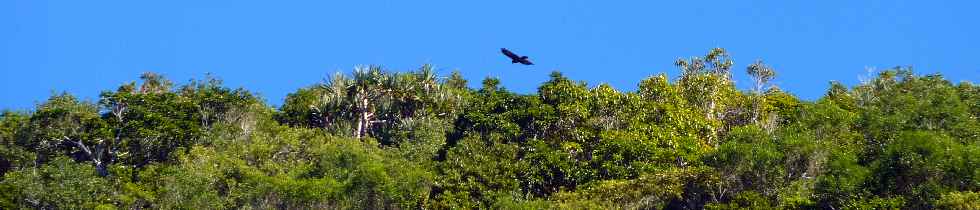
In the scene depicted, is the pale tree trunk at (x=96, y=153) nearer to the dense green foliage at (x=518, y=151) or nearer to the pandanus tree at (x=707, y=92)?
the dense green foliage at (x=518, y=151)

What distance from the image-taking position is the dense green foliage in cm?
4378

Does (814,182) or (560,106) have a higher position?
(560,106)

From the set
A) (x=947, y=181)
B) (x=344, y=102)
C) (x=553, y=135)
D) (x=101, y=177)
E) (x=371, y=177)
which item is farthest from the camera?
(x=344, y=102)

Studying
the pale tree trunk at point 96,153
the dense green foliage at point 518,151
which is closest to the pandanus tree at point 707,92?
the dense green foliage at point 518,151

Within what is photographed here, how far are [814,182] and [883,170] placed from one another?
1.84 meters

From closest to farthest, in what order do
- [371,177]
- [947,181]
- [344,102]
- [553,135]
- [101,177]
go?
[947,181] < [371,177] < [101,177] < [553,135] < [344,102]

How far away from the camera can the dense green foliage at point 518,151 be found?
43.8 metres

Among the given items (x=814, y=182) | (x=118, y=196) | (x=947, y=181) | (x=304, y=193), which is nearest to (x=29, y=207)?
(x=118, y=196)

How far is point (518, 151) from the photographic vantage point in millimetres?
51375

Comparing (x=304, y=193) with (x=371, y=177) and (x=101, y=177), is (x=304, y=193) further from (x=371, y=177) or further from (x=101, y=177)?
(x=101, y=177)

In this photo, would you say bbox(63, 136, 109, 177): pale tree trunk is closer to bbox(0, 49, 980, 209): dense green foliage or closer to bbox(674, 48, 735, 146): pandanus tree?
bbox(0, 49, 980, 209): dense green foliage

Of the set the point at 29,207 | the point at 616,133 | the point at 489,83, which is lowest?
the point at 29,207

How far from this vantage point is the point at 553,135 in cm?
5259

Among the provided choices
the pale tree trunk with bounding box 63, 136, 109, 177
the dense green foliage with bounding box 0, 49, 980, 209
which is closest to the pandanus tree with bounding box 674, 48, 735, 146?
the dense green foliage with bounding box 0, 49, 980, 209
